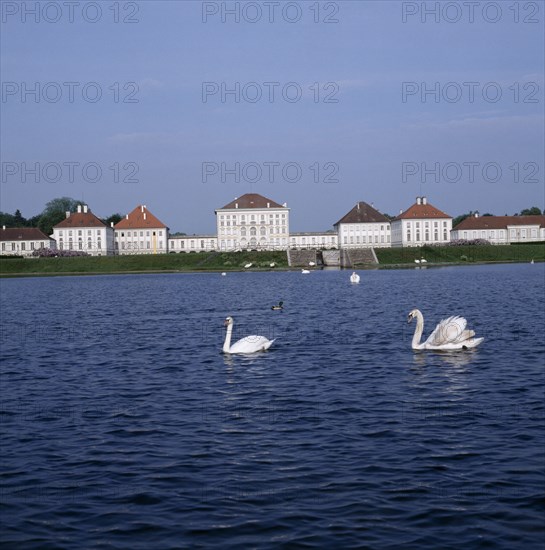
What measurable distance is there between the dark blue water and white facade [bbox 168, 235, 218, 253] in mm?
128207

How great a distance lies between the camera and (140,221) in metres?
154

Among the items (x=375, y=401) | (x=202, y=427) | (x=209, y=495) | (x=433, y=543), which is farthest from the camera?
(x=375, y=401)

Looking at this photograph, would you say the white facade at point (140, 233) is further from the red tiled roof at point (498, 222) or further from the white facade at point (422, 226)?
the red tiled roof at point (498, 222)

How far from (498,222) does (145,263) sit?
260 ft

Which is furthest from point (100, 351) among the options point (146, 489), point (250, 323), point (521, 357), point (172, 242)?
point (172, 242)

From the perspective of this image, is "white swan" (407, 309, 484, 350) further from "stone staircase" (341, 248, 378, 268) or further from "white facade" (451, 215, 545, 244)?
"white facade" (451, 215, 545, 244)

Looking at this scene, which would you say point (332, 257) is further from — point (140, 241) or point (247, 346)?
point (247, 346)

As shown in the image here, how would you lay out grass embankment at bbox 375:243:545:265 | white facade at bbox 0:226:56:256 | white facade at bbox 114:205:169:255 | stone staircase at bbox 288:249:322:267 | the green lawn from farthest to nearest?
white facade at bbox 114:205:169:255 < white facade at bbox 0:226:56:256 < stone staircase at bbox 288:249:322:267 < grass embankment at bbox 375:243:545:265 < the green lawn

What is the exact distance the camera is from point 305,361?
20.1 meters

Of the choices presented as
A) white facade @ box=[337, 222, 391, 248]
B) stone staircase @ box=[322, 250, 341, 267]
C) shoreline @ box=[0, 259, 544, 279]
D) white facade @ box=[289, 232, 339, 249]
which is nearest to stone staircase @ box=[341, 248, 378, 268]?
stone staircase @ box=[322, 250, 341, 267]

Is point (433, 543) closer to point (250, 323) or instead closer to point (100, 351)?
point (100, 351)

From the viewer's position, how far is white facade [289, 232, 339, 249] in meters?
151

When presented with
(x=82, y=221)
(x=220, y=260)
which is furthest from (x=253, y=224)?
(x=220, y=260)

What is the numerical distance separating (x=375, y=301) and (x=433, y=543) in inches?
1303
